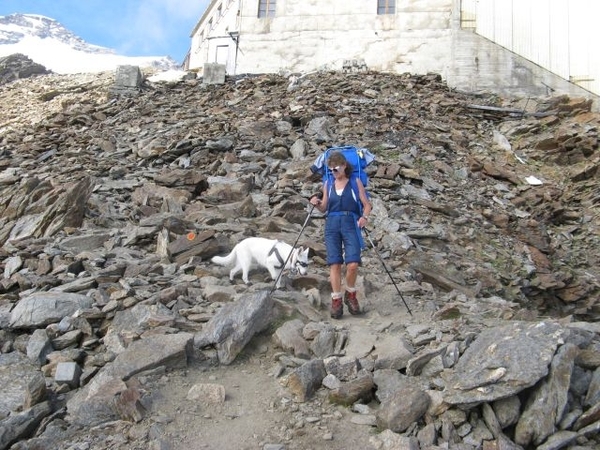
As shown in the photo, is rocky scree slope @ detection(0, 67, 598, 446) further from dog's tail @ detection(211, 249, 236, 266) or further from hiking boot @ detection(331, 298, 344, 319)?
hiking boot @ detection(331, 298, 344, 319)

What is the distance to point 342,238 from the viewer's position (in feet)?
20.1

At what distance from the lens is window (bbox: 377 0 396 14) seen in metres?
25.2

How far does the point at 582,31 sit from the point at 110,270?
71.7 ft

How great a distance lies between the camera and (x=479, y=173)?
1551 cm

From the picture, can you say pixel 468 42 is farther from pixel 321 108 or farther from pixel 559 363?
pixel 559 363

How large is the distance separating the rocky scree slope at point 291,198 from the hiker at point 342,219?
60 cm

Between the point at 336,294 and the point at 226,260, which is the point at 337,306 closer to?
the point at 336,294

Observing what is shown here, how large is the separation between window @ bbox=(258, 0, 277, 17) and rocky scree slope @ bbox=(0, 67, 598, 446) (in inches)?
182

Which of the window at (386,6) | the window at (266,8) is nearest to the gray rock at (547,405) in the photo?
the window at (386,6)

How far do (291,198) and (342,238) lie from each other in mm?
5050

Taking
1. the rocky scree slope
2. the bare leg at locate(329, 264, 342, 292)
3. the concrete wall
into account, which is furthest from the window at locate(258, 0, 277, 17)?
the bare leg at locate(329, 264, 342, 292)

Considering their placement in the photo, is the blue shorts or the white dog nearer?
the blue shorts

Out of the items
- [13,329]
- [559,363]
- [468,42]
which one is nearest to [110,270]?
[13,329]

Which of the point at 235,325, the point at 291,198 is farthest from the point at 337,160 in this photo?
the point at 291,198
